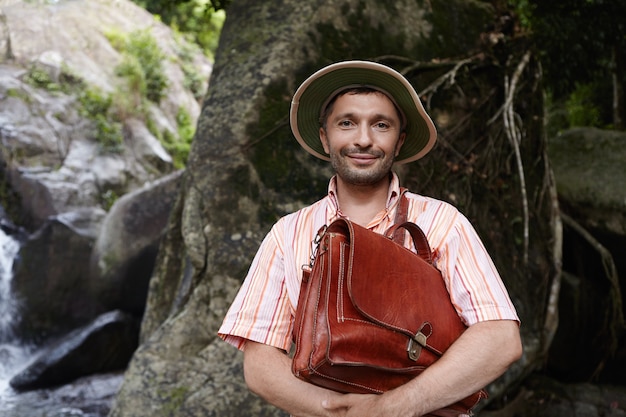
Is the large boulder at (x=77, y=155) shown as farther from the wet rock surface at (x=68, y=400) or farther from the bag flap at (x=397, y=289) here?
the bag flap at (x=397, y=289)

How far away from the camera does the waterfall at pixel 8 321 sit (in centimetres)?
815

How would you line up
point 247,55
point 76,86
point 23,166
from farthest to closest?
point 76,86 < point 23,166 < point 247,55

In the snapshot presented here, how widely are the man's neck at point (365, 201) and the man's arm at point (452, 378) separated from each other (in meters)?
0.49

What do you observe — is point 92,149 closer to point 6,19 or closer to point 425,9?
point 6,19

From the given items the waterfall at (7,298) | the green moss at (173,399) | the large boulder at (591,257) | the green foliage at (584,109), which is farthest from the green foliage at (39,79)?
the green moss at (173,399)

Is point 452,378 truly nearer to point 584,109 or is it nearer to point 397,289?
point 397,289

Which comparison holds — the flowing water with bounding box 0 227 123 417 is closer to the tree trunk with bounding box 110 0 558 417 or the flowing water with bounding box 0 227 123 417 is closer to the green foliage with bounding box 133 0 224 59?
the tree trunk with bounding box 110 0 558 417

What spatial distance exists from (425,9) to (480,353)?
3.48 metres

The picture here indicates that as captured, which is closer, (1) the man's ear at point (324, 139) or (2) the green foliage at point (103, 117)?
(1) the man's ear at point (324, 139)

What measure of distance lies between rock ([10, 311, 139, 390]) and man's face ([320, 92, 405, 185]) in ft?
21.0

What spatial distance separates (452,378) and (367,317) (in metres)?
0.29

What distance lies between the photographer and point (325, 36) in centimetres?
438

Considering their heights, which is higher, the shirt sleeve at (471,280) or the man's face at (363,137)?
the man's face at (363,137)

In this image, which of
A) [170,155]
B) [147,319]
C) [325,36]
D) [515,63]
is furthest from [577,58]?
[170,155]
